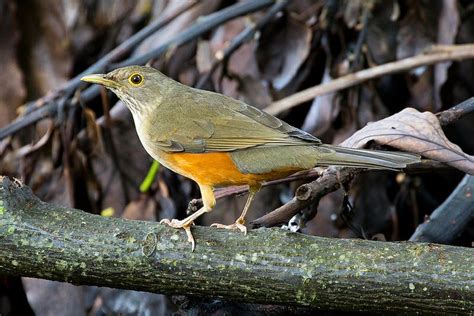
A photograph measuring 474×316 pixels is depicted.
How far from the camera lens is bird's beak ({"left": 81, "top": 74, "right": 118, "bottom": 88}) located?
13.0ft

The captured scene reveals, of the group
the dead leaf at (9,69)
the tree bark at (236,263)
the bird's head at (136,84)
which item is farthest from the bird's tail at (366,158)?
the dead leaf at (9,69)

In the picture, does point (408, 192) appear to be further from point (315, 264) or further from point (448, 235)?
point (315, 264)

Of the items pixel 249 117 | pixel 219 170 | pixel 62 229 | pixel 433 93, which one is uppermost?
pixel 433 93

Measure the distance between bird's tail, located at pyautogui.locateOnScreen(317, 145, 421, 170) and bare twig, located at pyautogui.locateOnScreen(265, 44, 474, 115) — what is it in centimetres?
164

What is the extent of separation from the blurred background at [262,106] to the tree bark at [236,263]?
1.83 metres

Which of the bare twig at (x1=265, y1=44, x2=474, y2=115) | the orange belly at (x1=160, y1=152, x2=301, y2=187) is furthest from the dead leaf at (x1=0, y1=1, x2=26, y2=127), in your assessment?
the orange belly at (x1=160, y1=152, x2=301, y2=187)

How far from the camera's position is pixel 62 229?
295 cm

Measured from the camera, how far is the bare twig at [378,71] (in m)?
4.89

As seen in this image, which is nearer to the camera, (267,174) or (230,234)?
(230,234)

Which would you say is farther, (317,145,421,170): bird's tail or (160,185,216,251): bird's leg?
(317,145,421,170): bird's tail

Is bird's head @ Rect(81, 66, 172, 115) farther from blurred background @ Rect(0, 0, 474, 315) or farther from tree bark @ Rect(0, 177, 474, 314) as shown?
tree bark @ Rect(0, 177, 474, 314)

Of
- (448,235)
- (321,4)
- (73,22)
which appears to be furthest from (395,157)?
(73,22)

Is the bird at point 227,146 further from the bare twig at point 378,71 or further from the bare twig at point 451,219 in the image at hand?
the bare twig at point 378,71

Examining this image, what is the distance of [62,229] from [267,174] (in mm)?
865
